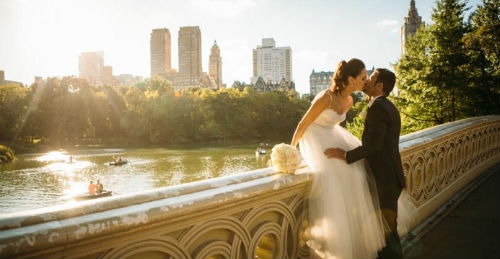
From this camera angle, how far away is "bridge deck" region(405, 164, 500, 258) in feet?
10.7

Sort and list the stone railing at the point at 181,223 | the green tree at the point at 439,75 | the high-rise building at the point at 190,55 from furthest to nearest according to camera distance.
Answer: the high-rise building at the point at 190,55, the green tree at the point at 439,75, the stone railing at the point at 181,223

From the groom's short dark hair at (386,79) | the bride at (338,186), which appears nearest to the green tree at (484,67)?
the groom's short dark hair at (386,79)

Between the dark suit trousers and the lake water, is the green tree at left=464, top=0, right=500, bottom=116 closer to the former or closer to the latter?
the dark suit trousers

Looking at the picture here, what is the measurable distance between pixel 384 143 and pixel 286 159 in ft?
2.93

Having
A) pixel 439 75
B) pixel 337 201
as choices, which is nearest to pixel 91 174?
pixel 439 75

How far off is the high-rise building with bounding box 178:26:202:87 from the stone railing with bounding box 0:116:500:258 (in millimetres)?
191982

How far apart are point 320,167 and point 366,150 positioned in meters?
0.39

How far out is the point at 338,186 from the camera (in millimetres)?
2771

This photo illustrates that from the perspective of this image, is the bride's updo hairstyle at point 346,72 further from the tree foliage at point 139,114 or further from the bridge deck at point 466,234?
the tree foliage at point 139,114

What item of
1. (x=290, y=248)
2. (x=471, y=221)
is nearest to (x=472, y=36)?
(x=471, y=221)

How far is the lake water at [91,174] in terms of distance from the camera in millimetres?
24547

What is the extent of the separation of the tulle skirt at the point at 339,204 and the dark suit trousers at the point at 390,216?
6 centimetres

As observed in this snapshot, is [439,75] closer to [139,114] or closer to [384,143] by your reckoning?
[384,143]

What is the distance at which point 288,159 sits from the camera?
2668 millimetres
